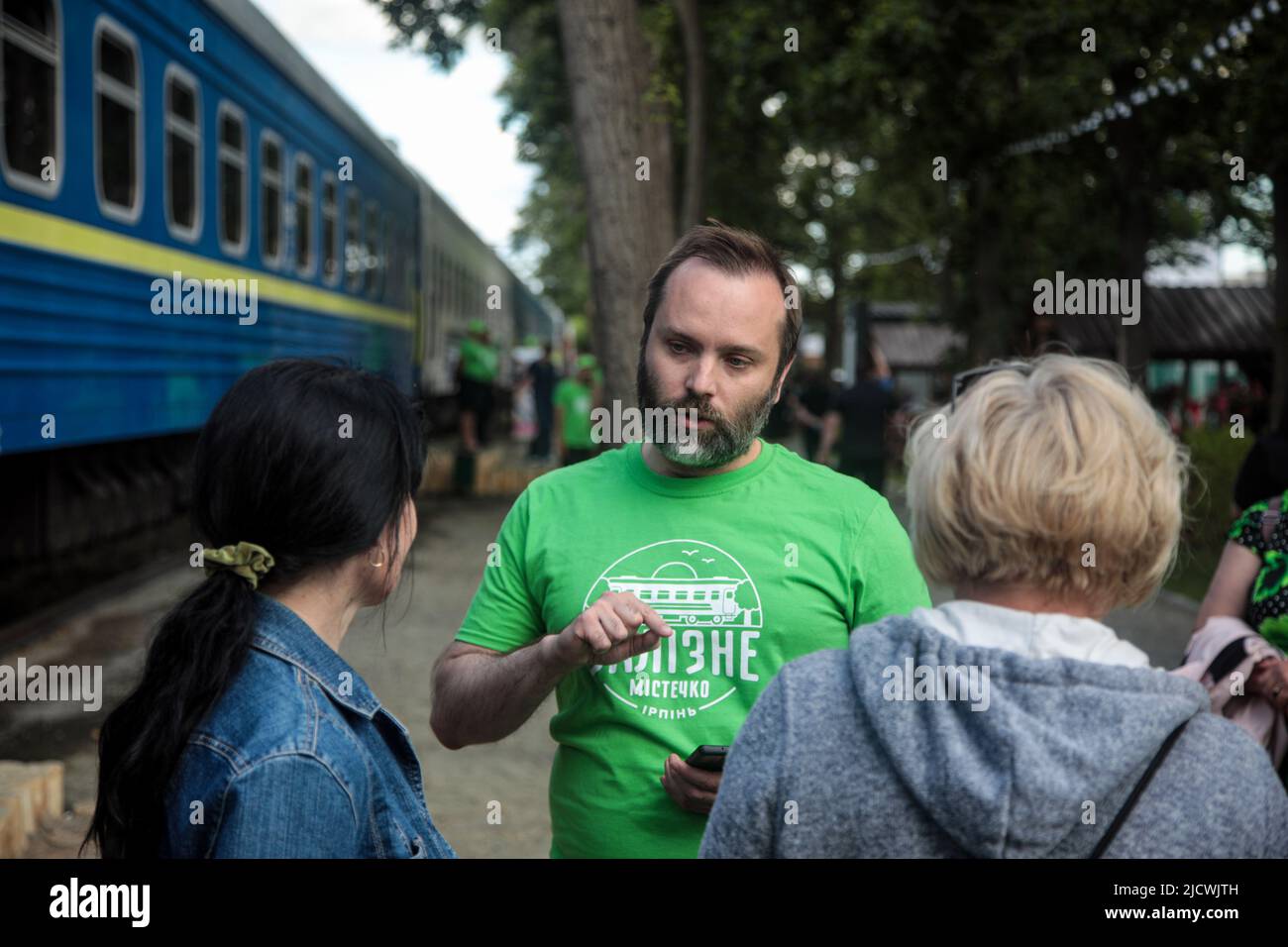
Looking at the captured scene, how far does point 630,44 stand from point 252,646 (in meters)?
7.08

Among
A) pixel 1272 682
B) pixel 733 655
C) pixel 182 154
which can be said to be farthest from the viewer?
pixel 182 154

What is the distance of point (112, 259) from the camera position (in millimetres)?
8336

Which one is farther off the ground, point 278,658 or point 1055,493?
point 1055,493

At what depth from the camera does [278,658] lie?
1873 mm

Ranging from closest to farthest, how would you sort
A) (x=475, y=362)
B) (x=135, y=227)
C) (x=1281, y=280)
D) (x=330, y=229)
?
(x=135, y=227) → (x=330, y=229) → (x=1281, y=280) → (x=475, y=362)

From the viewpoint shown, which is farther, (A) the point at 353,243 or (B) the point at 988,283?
(B) the point at 988,283

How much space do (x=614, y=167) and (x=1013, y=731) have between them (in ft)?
23.3

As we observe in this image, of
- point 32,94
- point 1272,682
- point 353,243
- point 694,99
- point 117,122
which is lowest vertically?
point 1272,682

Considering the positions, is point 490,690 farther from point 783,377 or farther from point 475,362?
point 475,362

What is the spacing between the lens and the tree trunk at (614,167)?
834 centimetres

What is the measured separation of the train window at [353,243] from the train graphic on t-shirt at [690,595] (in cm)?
1334

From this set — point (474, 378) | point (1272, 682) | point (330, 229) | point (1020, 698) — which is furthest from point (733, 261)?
point (474, 378)
